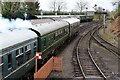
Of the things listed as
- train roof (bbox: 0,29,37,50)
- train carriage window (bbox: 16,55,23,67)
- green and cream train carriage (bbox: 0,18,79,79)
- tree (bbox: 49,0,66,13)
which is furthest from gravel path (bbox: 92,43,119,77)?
tree (bbox: 49,0,66,13)

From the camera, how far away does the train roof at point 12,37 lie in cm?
957

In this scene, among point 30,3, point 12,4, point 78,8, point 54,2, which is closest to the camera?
point 12,4

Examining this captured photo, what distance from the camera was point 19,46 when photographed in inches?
438

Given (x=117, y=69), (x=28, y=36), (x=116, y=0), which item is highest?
(x=116, y=0)

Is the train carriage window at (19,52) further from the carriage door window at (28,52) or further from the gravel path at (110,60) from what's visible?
the gravel path at (110,60)

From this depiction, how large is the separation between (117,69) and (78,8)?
133m

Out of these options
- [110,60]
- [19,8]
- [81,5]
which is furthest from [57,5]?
[110,60]

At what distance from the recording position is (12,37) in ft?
34.7

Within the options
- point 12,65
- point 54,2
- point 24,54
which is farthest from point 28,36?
point 54,2

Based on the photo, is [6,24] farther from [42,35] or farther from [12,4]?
[12,4]

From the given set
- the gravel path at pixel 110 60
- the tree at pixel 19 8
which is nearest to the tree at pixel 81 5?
the tree at pixel 19 8

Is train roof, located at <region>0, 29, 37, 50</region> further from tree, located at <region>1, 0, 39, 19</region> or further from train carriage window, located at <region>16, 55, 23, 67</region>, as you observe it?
tree, located at <region>1, 0, 39, 19</region>

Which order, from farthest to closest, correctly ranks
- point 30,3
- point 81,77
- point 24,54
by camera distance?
point 30,3 → point 81,77 → point 24,54

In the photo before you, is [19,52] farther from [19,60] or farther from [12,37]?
[12,37]
